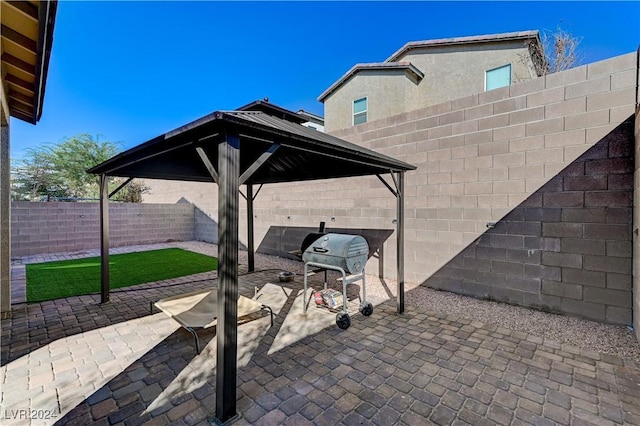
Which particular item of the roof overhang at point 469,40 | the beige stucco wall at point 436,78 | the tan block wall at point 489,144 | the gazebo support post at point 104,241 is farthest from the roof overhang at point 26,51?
the roof overhang at point 469,40

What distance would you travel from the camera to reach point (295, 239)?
8266 millimetres

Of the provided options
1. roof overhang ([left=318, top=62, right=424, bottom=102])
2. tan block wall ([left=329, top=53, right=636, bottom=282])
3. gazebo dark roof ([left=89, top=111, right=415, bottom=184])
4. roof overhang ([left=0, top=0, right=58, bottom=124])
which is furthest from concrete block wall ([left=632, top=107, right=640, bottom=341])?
roof overhang ([left=318, top=62, right=424, bottom=102])

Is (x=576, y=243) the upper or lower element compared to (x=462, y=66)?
lower

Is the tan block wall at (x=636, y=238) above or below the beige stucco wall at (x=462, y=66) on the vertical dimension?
below

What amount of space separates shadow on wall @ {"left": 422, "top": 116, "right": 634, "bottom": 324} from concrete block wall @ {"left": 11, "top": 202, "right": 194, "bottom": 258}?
39.5ft

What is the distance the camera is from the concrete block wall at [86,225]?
885 centimetres

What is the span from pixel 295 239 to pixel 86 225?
311 inches

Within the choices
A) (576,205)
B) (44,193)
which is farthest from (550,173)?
(44,193)

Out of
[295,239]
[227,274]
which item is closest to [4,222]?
[227,274]

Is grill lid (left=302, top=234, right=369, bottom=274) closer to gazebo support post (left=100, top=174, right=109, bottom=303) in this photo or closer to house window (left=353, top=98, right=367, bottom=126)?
gazebo support post (left=100, top=174, right=109, bottom=303)

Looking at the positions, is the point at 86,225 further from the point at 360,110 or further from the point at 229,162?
the point at 360,110

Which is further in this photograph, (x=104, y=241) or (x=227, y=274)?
(x=104, y=241)

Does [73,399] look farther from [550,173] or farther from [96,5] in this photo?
[96,5]

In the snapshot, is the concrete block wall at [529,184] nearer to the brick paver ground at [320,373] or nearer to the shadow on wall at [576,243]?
the shadow on wall at [576,243]
